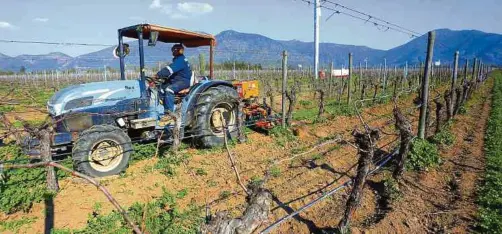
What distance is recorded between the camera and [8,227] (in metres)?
4.05

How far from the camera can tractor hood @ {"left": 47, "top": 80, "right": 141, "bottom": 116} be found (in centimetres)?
568

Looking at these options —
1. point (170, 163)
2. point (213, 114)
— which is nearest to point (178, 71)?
point (213, 114)

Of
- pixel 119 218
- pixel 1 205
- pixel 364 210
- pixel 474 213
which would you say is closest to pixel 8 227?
pixel 1 205

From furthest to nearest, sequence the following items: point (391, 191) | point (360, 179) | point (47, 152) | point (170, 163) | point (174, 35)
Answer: point (174, 35) → point (170, 163) → point (391, 191) → point (47, 152) → point (360, 179)

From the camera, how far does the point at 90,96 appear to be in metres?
5.84

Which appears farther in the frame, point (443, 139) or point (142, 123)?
point (443, 139)

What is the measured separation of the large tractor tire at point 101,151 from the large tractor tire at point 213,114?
158 centimetres

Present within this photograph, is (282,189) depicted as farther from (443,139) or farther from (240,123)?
(443,139)

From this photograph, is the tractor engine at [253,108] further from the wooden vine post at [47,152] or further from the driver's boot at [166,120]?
the wooden vine post at [47,152]

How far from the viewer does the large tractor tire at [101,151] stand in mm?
5156

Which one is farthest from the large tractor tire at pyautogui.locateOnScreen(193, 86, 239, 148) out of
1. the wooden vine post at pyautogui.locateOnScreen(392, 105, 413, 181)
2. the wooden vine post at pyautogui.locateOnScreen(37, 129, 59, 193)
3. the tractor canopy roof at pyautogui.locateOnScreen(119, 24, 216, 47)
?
the wooden vine post at pyautogui.locateOnScreen(392, 105, 413, 181)

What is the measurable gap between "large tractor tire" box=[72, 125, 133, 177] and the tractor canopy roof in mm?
1846

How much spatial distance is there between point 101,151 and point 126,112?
2.89ft

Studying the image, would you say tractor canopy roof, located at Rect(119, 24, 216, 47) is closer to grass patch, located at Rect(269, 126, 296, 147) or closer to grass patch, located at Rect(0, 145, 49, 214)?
grass patch, located at Rect(269, 126, 296, 147)
